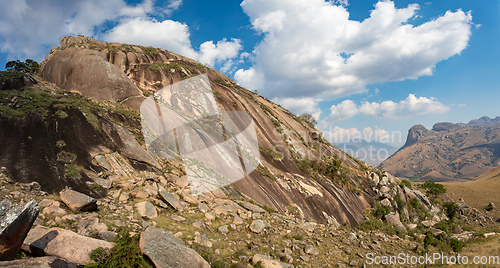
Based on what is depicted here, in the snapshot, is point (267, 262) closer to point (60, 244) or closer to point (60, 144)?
point (60, 244)

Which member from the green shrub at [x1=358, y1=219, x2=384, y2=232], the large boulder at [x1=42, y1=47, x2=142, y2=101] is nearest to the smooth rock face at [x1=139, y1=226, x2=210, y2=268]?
the large boulder at [x1=42, y1=47, x2=142, y2=101]

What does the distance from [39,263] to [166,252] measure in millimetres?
3795

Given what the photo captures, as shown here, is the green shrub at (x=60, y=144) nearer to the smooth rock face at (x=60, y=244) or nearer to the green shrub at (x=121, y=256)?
the smooth rock face at (x=60, y=244)

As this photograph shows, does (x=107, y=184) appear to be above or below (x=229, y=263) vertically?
above

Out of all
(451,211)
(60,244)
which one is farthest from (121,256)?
(451,211)

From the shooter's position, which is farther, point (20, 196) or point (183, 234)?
point (183, 234)

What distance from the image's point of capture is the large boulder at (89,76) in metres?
25.0

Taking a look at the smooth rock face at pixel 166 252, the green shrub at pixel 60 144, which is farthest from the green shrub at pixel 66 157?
the smooth rock face at pixel 166 252

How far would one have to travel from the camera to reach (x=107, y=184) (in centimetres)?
1322

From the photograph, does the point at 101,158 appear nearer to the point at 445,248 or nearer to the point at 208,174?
the point at 208,174

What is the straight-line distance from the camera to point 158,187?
1516 centimetres

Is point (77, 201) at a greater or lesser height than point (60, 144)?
lesser

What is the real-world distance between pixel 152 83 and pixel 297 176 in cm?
2533

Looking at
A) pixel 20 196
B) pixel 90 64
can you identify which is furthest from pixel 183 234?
pixel 90 64
